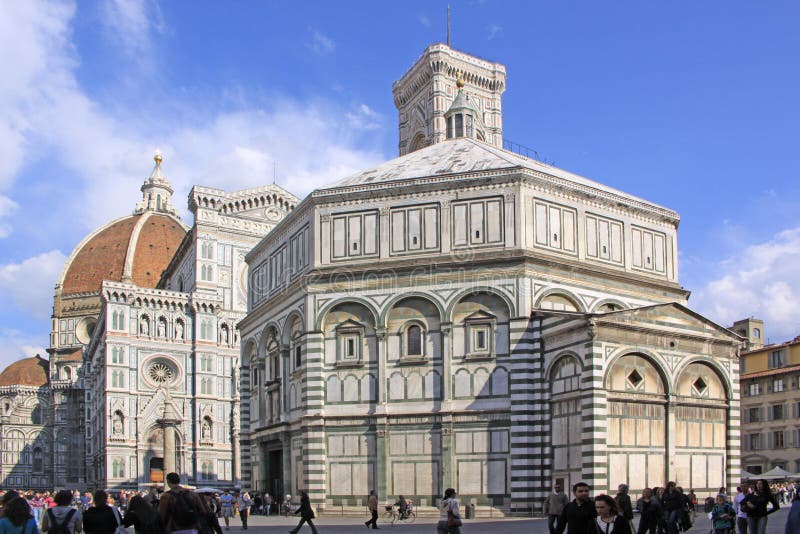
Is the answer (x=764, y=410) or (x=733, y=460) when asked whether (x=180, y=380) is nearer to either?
(x=764, y=410)

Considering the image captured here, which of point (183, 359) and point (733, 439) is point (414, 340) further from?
point (183, 359)

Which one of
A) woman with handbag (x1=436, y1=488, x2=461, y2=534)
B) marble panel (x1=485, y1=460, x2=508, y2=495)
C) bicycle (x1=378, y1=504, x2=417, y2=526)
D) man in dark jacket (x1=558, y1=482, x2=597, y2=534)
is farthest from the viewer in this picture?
marble panel (x1=485, y1=460, x2=508, y2=495)

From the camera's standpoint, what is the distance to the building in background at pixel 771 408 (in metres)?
60.0

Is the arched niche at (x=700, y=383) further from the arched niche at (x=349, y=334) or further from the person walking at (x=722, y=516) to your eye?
the person walking at (x=722, y=516)

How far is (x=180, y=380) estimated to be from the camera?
77.0 metres

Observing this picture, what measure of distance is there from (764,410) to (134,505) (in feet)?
182

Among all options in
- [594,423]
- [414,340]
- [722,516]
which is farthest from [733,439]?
[722,516]

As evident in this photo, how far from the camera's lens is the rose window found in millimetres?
76188

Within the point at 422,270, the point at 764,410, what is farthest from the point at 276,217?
the point at 422,270

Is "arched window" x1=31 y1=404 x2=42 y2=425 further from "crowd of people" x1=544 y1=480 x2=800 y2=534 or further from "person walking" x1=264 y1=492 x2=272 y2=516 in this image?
"crowd of people" x1=544 y1=480 x2=800 y2=534

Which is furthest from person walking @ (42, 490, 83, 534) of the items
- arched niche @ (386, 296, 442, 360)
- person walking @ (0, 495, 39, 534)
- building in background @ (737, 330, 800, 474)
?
building in background @ (737, 330, 800, 474)

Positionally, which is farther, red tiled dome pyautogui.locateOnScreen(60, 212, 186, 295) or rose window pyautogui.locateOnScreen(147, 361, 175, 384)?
red tiled dome pyautogui.locateOnScreen(60, 212, 186, 295)

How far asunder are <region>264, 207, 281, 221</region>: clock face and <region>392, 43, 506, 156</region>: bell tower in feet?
40.5

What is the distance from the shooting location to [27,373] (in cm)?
12006
